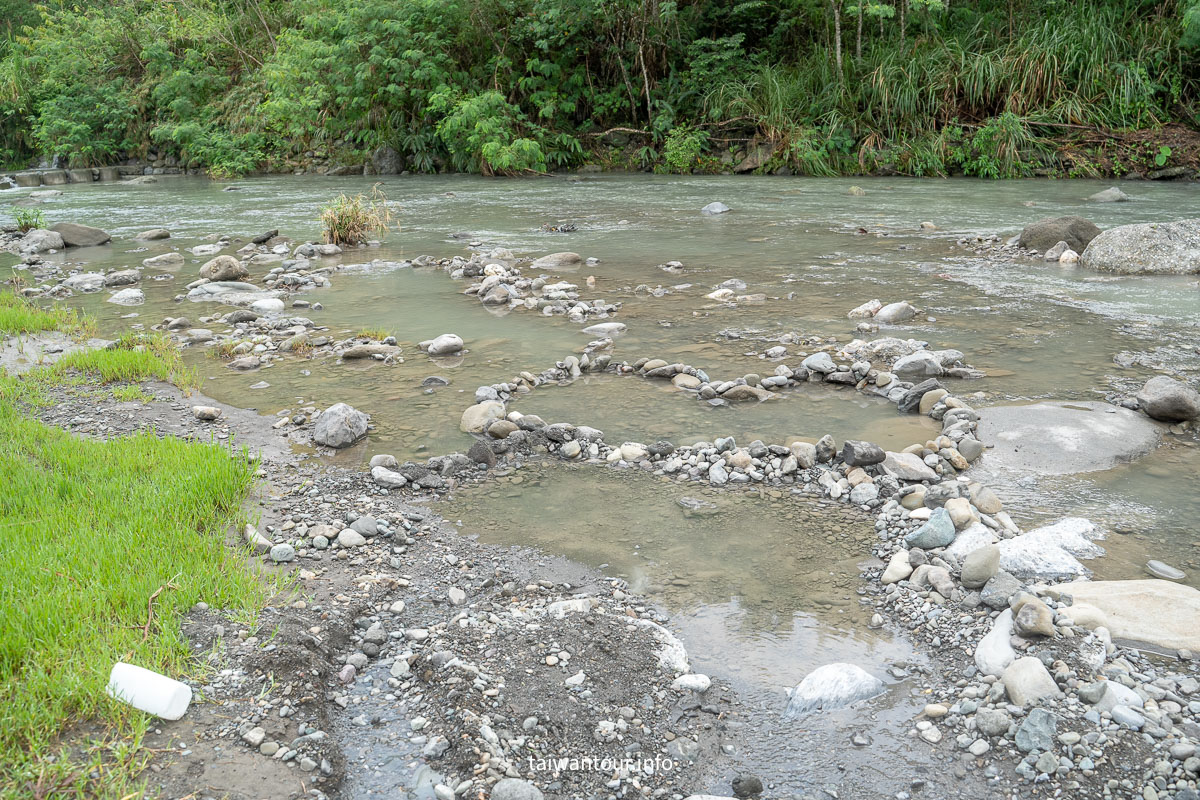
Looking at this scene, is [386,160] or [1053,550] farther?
[386,160]

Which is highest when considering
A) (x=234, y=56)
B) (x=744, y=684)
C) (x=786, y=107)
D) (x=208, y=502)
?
(x=234, y=56)

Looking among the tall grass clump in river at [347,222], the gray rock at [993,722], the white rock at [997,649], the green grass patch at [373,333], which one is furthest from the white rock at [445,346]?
the tall grass clump in river at [347,222]

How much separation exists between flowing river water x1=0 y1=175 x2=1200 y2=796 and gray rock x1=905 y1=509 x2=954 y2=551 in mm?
178

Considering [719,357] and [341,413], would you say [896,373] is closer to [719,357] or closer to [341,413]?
[719,357]

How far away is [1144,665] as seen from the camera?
2332 millimetres

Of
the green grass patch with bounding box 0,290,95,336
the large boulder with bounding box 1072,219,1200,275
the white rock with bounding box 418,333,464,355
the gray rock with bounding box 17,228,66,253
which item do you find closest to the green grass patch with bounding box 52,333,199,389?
the green grass patch with bounding box 0,290,95,336

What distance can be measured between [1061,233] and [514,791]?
841cm

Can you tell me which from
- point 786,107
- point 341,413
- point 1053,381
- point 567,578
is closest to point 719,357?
point 1053,381

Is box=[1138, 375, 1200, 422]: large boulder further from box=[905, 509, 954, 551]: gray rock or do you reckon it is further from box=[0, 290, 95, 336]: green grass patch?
box=[0, 290, 95, 336]: green grass patch

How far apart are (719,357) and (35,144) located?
2798cm

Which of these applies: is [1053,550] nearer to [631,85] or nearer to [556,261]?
[556,261]

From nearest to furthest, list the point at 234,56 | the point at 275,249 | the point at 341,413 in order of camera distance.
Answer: the point at 341,413 < the point at 275,249 < the point at 234,56

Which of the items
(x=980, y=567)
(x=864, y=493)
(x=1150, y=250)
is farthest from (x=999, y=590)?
(x=1150, y=250)

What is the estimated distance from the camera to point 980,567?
2.74 meters
